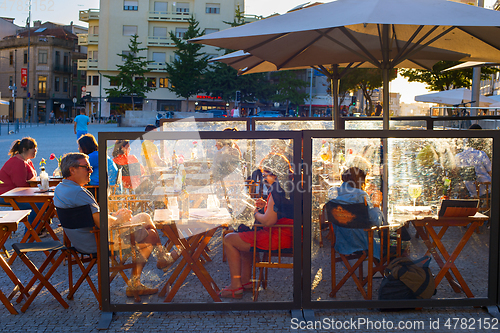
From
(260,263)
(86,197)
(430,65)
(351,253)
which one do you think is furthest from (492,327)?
(430,65)

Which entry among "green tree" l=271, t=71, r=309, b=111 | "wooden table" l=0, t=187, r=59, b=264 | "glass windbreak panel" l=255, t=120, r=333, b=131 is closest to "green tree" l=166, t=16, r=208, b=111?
"green tree" l=271, t=71, r=309, b=111

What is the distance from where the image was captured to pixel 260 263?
4.23 meters

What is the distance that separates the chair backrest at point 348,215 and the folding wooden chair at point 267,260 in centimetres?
38

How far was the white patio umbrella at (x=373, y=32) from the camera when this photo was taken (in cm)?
439

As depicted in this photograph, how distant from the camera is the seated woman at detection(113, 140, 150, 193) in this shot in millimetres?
4055

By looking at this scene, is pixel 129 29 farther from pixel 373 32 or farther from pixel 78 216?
pixel 78 216

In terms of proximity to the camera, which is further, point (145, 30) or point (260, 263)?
point (145, 30)

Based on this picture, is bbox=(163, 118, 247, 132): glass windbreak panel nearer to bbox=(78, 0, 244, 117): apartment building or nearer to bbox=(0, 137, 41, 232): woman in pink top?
bbox=(0, 137, 41, 232): woman in pink top

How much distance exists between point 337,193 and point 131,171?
1769 millimetres

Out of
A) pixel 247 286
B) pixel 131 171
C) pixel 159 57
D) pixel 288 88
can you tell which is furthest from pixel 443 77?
pixel 159 57

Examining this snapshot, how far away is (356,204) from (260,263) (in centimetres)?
97

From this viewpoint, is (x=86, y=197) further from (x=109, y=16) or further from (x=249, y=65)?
(x=109, y=16)

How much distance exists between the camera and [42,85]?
6825cm

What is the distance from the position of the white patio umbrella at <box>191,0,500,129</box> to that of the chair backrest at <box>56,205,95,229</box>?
222 centimetres
